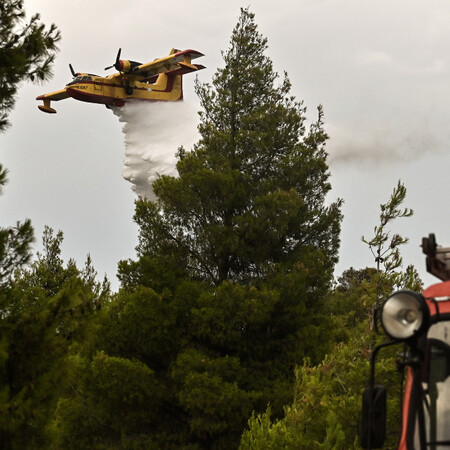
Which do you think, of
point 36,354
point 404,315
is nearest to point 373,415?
point 404,315

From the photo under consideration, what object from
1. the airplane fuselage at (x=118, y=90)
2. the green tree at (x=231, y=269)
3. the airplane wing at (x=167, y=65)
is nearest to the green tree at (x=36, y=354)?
the green tree at (x=231, y=269)

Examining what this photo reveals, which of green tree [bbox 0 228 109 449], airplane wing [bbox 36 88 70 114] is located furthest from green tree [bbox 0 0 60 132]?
airplane wing [bbox 36 88 70 114]

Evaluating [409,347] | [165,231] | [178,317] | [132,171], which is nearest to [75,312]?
[409,347]

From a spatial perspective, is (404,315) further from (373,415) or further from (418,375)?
(373,415)

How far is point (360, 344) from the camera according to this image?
16984mm

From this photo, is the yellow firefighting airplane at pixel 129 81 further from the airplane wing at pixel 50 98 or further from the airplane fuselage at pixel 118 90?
the airplane wing at pixel 50 98

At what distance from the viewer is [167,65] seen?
56375mm

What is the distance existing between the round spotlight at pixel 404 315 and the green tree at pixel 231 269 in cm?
1878

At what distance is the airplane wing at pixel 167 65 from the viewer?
180 ft

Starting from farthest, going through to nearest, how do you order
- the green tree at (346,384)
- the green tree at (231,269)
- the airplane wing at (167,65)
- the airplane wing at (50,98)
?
1. the airplane wing at (50,98)
2. the airplane wing at (167,65)
3. the green tree at (231,269)
4. the green tree at (346,384)

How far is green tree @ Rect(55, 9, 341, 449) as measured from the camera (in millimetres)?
25578

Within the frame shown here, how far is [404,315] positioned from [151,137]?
160 feet

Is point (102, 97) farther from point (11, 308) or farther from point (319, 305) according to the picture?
point (11, 308)

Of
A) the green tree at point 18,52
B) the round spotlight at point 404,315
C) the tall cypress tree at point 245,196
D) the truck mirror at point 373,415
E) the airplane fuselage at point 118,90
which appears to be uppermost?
the airplane fuselage at point 118,90
